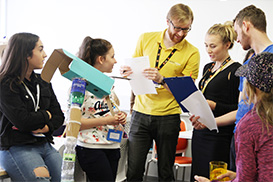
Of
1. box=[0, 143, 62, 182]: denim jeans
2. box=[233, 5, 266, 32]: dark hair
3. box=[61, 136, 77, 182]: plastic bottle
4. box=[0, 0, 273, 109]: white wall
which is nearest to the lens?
box=[61, 136, 77, 182]: plastic bottle

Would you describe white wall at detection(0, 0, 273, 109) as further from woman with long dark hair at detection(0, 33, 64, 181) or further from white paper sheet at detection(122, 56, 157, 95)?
woman with long dark hair at detection(0, 33, 64, 181)

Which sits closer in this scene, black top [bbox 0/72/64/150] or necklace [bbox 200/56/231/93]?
black top [bbox 0/72/64/150]

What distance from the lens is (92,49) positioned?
2410mm

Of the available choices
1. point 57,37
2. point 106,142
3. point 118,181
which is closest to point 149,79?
point 106,142

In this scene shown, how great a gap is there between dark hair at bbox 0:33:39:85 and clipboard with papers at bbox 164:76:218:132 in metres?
0.98

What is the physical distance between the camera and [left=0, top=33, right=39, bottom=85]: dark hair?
7.08ft

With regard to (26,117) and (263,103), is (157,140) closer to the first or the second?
(26,117)

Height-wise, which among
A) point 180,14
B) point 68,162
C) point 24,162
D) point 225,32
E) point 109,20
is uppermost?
point 109,20

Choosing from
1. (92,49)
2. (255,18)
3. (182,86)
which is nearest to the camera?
(255,18)

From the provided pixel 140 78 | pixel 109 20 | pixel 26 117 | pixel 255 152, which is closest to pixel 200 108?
pixel 140 78

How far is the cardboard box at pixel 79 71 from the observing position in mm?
1329

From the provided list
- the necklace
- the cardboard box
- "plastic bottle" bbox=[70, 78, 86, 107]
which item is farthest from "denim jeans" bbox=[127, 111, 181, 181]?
"plastic bottle" bbox=[70, 78, 86, 107]

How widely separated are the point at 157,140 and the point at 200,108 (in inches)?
27.4

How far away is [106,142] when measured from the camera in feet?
7.43
